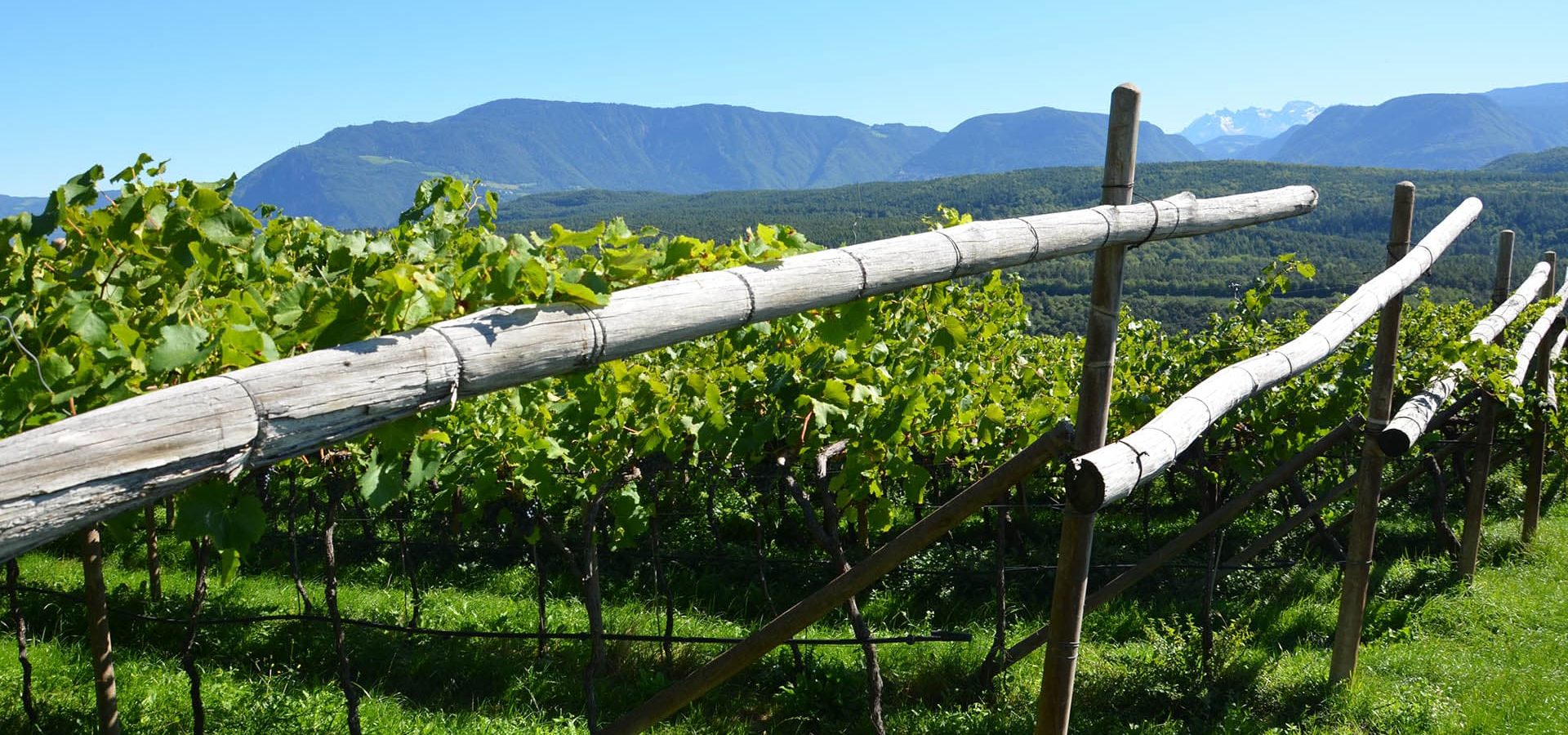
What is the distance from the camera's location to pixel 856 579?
241 centimetres

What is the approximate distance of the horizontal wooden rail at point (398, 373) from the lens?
90cm

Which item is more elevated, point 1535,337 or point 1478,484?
point 1535,337

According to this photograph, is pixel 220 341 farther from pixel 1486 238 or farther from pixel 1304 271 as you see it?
pixel 1486 238

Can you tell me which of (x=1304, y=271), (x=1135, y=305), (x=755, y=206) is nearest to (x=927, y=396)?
(x=1304, y=271)

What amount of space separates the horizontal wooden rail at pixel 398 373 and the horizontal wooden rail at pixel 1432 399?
7.42ft

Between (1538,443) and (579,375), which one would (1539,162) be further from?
(579,375)

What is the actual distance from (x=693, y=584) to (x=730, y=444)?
346 centimetres

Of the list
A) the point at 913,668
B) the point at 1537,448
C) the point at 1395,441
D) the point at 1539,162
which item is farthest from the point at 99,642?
the point at 1539,162

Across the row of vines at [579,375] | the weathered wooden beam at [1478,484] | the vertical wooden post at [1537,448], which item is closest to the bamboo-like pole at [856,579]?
the row of vines at [579,375]

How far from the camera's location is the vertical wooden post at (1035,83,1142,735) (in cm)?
229

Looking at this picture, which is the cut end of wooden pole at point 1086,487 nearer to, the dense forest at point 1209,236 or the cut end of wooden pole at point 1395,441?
the cut end of wooden pole at point 1395,441

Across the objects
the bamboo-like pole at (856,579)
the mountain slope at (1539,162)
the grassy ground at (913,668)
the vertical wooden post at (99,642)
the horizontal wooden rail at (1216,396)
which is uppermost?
the mountain slope at (1539,162)

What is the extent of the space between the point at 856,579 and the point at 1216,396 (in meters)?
1.11

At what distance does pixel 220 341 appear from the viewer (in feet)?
4.68
